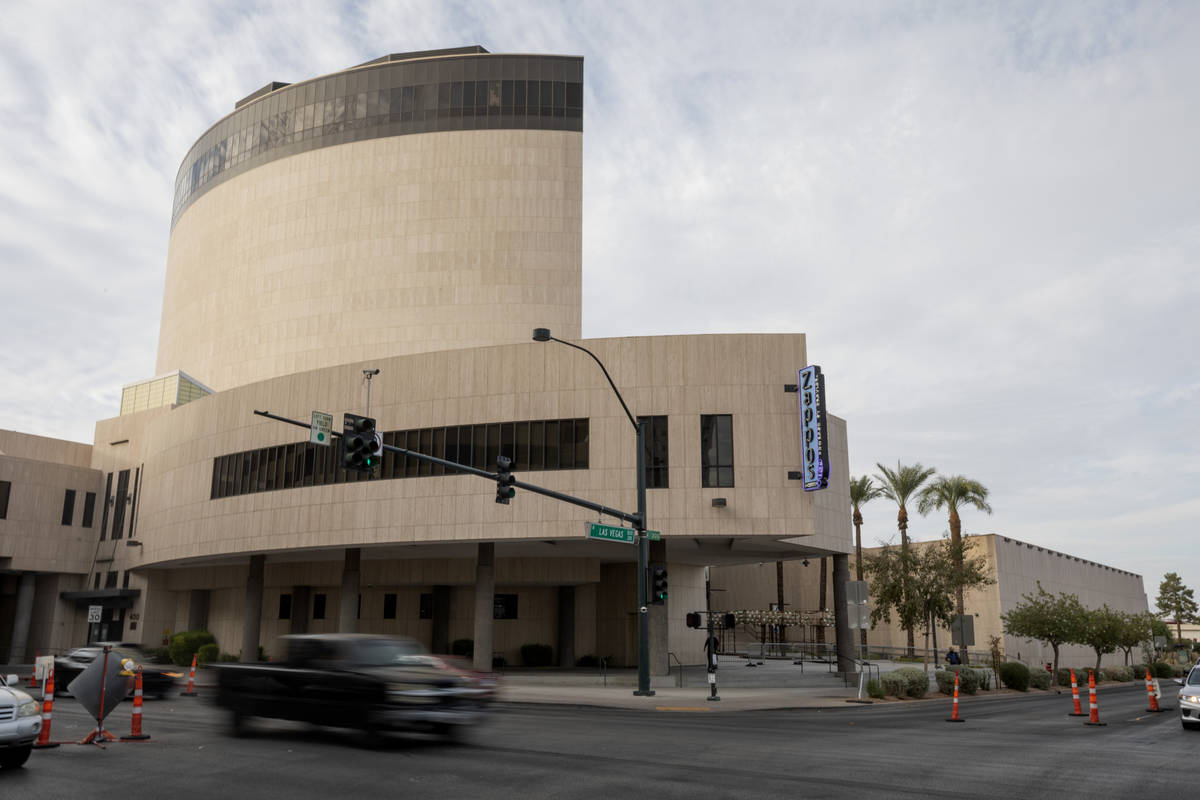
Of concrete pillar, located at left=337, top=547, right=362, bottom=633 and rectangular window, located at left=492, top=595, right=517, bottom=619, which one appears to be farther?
rectangular window, located at left=492, top=595, right=517, bottom=619

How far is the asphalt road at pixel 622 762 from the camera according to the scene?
33.2 feet

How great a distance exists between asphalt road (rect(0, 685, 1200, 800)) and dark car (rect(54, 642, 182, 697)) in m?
5.24

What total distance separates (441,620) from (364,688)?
34422 millimetres

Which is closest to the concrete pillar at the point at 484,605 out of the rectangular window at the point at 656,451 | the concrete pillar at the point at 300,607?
the rectangular window at the point at 656,451

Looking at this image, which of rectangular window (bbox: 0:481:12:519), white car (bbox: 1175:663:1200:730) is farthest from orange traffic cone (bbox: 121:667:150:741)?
rectangular window (bbox: 0:481:12:519)

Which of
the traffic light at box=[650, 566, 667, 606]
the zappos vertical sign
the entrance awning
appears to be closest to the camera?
the traffic light at box=[650, 566, 667, 606]

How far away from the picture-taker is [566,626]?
46281mm

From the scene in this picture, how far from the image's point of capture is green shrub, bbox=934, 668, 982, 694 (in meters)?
31.3

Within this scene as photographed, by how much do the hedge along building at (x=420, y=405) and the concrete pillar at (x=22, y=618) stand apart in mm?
1955

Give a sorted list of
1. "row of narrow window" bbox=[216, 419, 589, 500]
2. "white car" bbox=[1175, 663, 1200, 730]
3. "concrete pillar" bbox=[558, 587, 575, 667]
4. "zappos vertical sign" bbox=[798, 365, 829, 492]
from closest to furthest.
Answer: "white car" bbox=[1175, 663, 1200, 730] < "zappos vertical sign" bbox=[798, 365, 829, 492] < "row of narrow window" bbox=[216, 419, 589, 500] < "concrete pillar" bbox=[558, 587, 575, 667]

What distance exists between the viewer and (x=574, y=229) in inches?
2036

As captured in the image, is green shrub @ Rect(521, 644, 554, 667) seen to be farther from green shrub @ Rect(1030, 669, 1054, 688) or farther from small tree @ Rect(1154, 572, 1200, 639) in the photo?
small tree @ Rect(1154, 572, 1200, 639)

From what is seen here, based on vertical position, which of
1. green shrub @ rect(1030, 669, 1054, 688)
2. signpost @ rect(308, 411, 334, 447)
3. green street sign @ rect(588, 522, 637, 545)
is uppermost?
signpost @ rect(308, 411, 334, 447)

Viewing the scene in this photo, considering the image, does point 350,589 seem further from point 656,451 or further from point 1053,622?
point 1053,622
